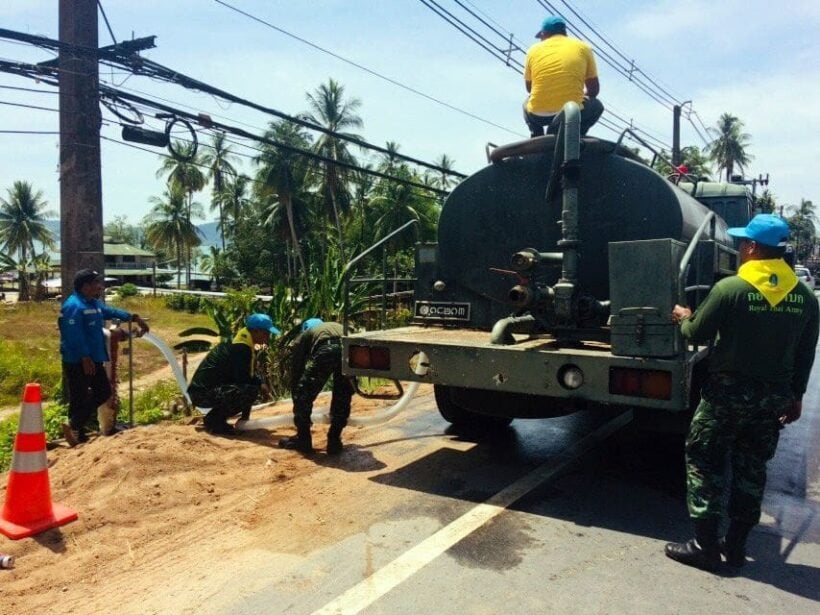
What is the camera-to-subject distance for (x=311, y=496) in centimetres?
443

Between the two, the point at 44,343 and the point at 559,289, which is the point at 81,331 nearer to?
the point at 559,289

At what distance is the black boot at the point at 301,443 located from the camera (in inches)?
213

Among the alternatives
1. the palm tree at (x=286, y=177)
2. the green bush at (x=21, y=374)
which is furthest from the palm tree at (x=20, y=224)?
the green bush at (x=21, y=374)

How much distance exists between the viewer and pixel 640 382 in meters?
3.87

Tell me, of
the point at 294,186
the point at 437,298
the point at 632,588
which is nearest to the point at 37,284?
the point at 294,186

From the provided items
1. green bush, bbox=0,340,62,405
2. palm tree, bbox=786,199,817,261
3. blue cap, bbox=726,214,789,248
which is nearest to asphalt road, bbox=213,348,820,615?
blue cap, bbox=726,214,789,248

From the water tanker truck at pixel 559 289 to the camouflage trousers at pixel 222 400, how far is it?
4.59 ft

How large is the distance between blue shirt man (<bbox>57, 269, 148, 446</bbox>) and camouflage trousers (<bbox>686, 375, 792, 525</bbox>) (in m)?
4.70

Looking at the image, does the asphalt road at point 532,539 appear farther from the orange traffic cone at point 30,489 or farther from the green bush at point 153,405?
the green bush at point 153,405

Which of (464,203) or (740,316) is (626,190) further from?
(740,316)

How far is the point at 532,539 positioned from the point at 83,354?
13.2 feet

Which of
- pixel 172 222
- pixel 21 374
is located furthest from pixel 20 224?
pixel 21 374

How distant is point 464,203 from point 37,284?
43508 millimetres

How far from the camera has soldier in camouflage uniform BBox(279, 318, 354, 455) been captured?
5383 millimetres
